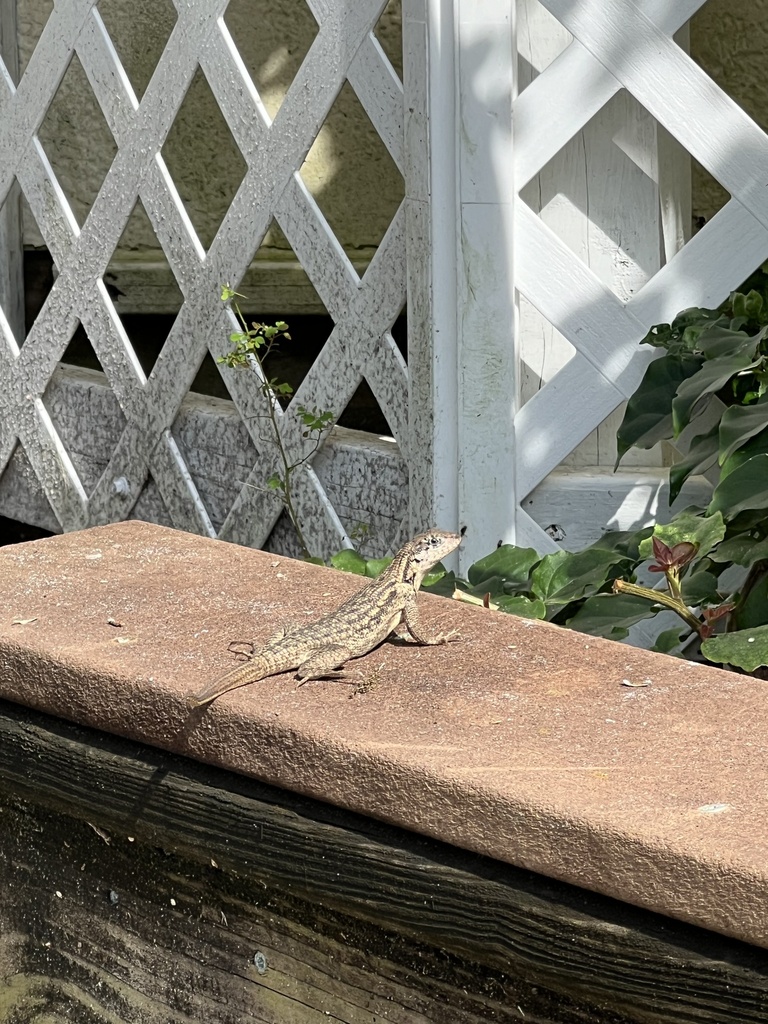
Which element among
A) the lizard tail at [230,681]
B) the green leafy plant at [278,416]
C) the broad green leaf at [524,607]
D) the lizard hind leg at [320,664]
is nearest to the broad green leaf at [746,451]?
the broad green leaf at [524,607]

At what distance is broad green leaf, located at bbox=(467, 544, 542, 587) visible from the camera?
252cm

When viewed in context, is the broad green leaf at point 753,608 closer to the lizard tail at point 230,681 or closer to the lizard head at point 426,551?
the lizard head at point 426,551

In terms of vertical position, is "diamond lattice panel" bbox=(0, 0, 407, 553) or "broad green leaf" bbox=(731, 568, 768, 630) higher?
"diamond lattice panel" bbox=(0, 0, 407, 553)

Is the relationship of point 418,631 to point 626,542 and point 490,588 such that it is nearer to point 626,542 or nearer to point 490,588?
point 490,588

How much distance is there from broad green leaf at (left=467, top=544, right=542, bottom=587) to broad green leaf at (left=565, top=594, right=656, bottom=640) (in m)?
0.21

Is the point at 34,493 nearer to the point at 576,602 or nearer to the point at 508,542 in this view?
the point at 508,542

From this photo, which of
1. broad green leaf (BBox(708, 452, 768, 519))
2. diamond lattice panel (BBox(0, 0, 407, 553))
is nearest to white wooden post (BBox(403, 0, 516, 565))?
diamond lattice panel (BBox(0, 0, 407, 553))

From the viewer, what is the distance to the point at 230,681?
149 centimetres

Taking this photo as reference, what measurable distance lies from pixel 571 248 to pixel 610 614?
0.95 m

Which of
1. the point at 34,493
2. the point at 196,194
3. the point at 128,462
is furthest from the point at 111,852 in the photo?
the point at 196,194

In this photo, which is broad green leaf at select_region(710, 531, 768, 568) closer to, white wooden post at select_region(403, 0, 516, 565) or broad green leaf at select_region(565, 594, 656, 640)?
broad green leaf at select_region(565, 594, 656, 640)

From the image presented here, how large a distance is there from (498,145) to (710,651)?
1.29 meters

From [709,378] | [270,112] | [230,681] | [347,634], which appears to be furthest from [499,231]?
[270,112]

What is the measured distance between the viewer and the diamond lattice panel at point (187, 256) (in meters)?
3.15
